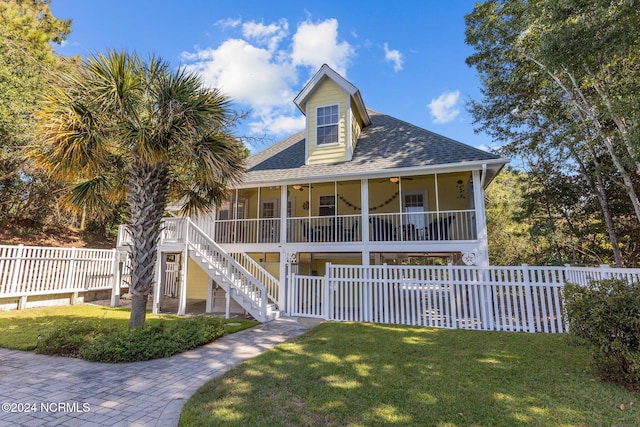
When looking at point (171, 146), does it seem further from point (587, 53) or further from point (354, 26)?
point (354, 26)

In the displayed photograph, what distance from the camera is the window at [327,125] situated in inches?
505

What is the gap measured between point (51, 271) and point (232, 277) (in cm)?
747

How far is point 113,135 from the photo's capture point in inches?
266

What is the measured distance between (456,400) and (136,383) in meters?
4.54

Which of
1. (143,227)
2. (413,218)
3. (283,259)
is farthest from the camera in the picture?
(413,218)

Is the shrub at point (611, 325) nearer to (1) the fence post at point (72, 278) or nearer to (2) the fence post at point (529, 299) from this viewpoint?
(2) the fence post at point (529, 299)

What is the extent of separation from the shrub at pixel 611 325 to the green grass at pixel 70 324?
7.12 metres

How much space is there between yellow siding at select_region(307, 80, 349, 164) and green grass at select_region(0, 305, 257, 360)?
279 inches

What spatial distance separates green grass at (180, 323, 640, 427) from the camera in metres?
3.42

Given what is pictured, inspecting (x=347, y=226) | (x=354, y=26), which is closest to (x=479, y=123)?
(x=354, y=26)

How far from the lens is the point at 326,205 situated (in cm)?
1446

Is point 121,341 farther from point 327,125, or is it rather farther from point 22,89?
point 22,89

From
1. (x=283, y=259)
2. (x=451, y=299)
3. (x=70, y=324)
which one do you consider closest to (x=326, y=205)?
(x=283, y=259)

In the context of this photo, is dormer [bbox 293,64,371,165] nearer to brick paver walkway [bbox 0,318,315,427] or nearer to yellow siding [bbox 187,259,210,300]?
yellow siding [bbox 187,259,210,300]
